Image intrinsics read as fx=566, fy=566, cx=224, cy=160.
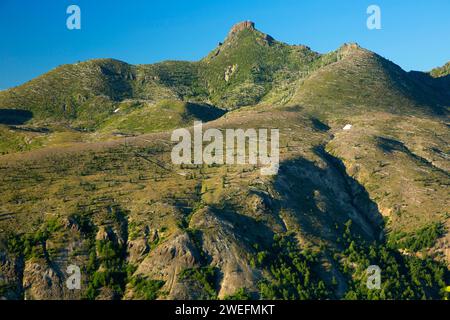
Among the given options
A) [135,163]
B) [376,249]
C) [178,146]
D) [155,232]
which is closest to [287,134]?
[178,146]

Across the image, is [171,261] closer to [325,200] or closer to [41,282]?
[41,282]

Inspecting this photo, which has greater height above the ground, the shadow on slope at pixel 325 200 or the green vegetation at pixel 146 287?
the shadow on slope at pixel 325 200

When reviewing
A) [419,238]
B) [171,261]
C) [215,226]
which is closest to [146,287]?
[171,261]

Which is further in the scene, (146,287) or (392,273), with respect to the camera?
(392,273)

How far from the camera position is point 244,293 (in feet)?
336

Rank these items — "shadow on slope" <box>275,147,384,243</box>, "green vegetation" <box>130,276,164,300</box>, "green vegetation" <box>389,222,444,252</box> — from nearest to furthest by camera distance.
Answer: "green vegetation" <box>130,276,164,300</box> → "green vegetation" <box>389,222,444,252</box> → "shadow on slope" <box>275,147,384,243</box>

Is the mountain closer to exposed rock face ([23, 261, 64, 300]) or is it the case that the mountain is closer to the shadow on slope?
exposed rock face ([23, 261, 64, 300])

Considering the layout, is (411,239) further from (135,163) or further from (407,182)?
(135,163)

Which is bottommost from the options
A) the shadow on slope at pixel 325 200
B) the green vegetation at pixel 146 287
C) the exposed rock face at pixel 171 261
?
the green vegetation at pixel 146 287

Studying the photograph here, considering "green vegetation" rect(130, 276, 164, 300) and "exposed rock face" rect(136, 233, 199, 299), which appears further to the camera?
"exposed rock face" rect(136, 233, 199, 299)

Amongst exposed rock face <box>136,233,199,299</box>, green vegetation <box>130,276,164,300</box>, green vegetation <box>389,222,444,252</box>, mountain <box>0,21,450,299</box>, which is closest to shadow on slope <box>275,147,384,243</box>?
mountain <box>0,21,450,299</box>

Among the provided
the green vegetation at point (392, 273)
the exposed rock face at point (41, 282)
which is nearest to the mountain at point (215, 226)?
the exposed rock face at point (41, 282)

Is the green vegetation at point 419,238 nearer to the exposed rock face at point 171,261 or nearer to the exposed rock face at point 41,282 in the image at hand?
the exposed rock face at point 171,261

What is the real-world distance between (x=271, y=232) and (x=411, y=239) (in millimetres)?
35411
